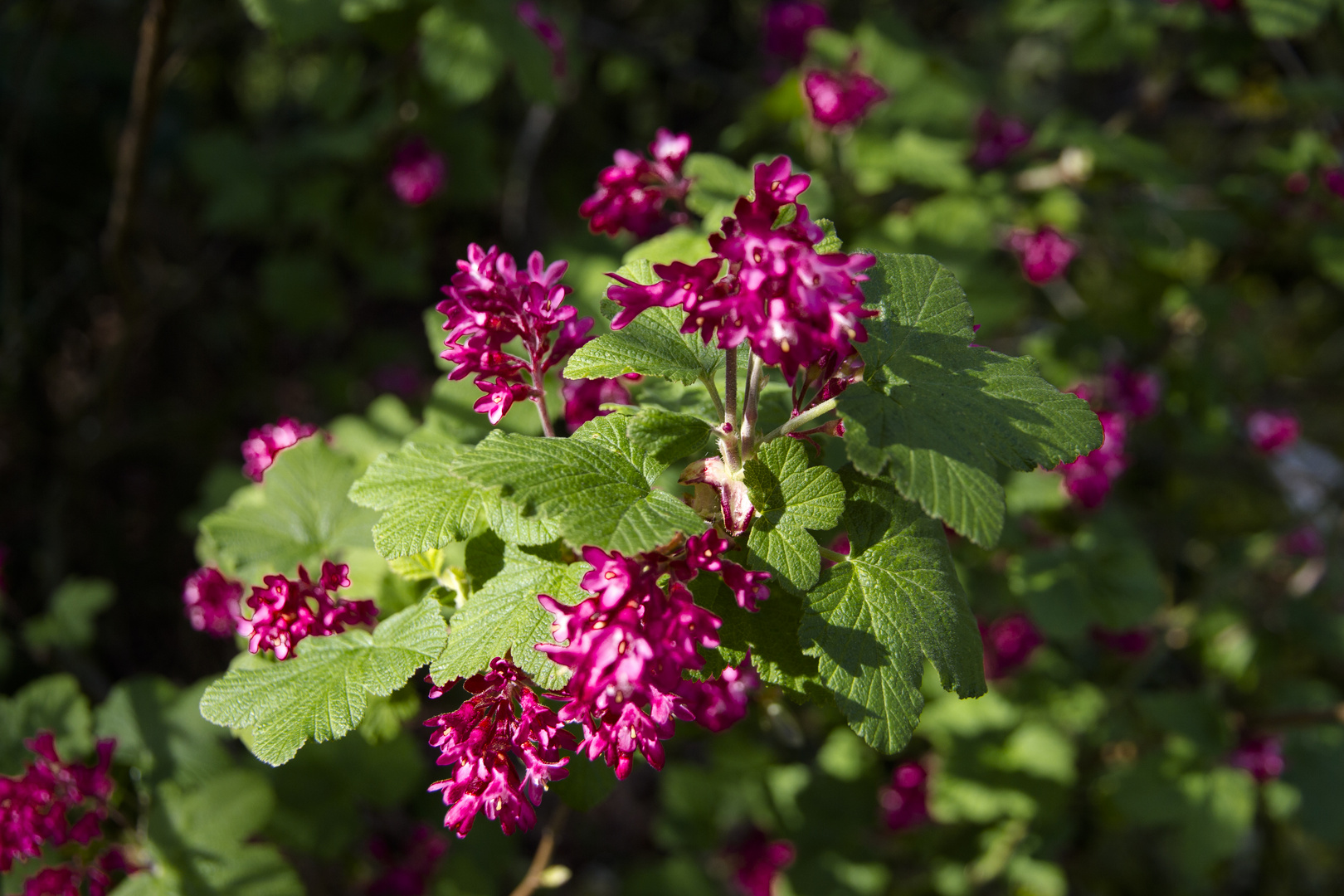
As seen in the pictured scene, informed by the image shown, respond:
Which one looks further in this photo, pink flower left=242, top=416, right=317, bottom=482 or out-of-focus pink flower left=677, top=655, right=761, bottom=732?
pink flower left=242, top=416, right=317, bottom=482

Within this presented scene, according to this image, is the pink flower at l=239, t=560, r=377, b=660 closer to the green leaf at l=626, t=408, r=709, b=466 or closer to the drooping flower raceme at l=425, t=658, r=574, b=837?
the drooping flower raceme at l=425, t=658, r=574, b=837

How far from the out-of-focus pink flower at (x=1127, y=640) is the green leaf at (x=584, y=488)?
2942mm

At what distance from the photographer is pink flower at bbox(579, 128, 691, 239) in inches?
67.2

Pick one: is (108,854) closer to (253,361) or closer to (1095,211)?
(253,361)

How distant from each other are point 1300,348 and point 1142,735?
3.90 metres

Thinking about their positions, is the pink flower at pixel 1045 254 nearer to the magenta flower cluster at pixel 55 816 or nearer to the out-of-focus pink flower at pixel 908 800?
the out-of-focus pink flower at pixel 908 800

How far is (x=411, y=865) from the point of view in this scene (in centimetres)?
262

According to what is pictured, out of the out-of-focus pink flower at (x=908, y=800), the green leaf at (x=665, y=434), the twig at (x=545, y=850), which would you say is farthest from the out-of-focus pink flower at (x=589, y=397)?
the out-of-focus pink flower at (x=908, y=800)

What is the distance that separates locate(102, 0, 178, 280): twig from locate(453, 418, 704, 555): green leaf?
195cm


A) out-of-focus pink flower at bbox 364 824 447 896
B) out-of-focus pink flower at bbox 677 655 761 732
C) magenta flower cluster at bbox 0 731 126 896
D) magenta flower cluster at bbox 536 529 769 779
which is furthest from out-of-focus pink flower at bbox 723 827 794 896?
magenta flower cluster at bbox 536 529 769 779

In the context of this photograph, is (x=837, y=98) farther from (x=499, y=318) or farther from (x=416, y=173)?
(x=499, y=318)

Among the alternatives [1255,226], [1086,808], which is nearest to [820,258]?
[1086,808]

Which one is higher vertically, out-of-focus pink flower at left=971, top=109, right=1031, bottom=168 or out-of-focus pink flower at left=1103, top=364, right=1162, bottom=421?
out-of-focus pink flower at left=971, top=109, right=1031, bottom=168

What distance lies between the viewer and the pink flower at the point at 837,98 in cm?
272
